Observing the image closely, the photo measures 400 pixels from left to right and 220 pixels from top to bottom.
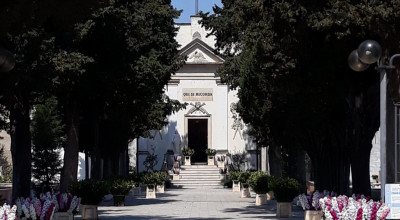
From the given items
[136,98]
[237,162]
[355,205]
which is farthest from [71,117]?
[237,162]

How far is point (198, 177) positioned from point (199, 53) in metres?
11.4

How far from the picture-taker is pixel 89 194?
2470cm

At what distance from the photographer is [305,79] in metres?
20.8

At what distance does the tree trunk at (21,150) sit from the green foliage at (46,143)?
38.4ft

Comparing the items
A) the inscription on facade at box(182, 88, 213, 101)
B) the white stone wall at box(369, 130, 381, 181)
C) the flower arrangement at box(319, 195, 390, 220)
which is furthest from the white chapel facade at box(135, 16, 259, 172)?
the flower arrangement at box(319, 195, 390, 220)

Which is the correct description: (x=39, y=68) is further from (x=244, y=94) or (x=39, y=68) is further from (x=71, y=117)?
(x=244, y=94)

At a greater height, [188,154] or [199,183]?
[188,154]

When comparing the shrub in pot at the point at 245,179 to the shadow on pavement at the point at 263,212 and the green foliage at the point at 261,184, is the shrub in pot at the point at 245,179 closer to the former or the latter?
the green foliage at the point at 261,184

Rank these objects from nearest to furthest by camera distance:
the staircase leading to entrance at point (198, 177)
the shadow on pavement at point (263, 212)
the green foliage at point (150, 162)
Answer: the shadow on pavement at point (263, 212) → the staircase leading to entrance at point (198, 177) → the green foliage at point (150, 162)

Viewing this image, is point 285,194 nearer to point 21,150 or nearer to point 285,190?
point 285,190

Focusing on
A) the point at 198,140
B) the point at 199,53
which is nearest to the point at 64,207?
the point at 199,53

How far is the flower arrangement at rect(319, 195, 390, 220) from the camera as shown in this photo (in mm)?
14415

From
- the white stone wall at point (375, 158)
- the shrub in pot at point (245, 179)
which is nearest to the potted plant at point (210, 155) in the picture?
the white stone wall at point (375, 158)

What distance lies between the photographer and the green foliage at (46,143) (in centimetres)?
3562
